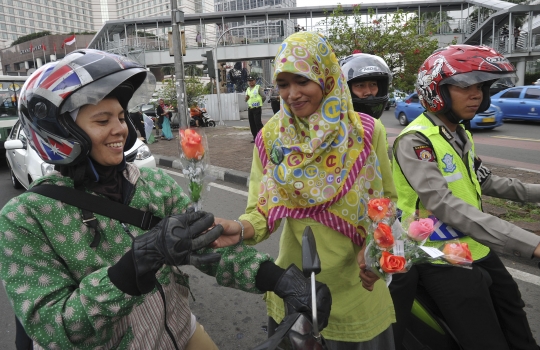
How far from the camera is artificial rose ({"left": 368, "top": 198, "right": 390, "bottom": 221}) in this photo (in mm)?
1384

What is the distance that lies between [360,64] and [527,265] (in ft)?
8.19

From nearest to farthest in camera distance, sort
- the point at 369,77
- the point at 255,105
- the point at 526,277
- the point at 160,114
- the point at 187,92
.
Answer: the point at 369,77 < the point at 526,277 < the point at 255,105 < the point at 160,114 < the point at 187,92

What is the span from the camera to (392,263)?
1298 millimetres

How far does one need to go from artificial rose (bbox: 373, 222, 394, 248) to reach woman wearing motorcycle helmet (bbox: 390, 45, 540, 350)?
0.43 m

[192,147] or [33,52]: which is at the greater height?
[33,52]

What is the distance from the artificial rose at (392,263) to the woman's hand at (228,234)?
1.88ft

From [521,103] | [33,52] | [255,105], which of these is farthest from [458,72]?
[33,52]

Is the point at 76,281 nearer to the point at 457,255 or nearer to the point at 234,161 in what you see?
the point at 457,255

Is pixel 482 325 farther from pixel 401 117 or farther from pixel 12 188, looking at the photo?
pixel 401 117

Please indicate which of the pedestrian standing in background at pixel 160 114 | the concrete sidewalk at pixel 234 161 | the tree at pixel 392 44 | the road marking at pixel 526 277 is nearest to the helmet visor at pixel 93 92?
the concrete sidewalk at pixel 234 161

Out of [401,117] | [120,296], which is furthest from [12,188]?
[401,117]

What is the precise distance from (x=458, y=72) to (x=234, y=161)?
7369 millimetres

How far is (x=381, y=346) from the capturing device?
1.69 meters

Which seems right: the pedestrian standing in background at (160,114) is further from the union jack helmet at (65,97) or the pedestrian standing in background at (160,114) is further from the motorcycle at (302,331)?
the motorcycle at (302,331)
